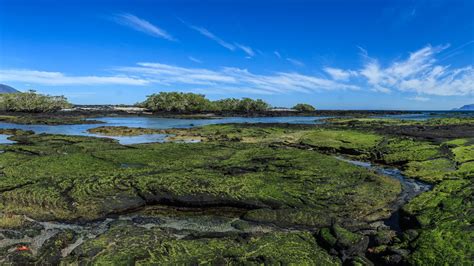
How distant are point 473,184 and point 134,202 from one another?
55.3ft

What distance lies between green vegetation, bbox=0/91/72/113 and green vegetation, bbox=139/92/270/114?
36.5 m

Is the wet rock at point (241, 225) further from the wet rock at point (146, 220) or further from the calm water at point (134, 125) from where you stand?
the calm water at point (134, 125)

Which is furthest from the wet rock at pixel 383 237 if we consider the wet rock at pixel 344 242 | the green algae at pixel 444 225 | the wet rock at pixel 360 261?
the wet rock at pixel 360 261

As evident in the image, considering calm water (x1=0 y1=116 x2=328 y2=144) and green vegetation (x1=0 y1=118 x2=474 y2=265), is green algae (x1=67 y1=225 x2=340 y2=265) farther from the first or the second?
calm water (x1=0 y1=116 x2=328 y2=144)

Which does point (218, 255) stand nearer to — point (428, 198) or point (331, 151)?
point (428, 198)

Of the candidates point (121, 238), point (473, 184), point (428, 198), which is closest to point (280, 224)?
point (121, 238)

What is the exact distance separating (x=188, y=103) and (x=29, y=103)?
174 feet

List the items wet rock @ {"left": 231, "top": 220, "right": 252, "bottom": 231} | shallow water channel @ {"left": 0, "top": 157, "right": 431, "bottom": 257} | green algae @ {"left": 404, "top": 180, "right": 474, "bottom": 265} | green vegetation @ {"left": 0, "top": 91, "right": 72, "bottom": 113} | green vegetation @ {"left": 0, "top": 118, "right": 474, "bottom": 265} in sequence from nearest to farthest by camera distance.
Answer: green algae @ {"left": 404, "top": 180, "right": 474, "bottom": 265} → green vegetation @ {"left": 0, "top": 118, "right": 474, "bottom": 265} → shallow water channel @ {"left": 0, "top": 157, "right": 431, "bottom": 257} → wet rock @ {"left": 231, "top": 220, "right": 252, "bottom": 231} → green vegetation @ {"left": 0, "top": 91, "right": 72, "bottom": 113}

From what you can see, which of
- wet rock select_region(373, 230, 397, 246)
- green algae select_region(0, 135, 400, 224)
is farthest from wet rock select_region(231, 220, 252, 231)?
wet rock select_region(373, 230, 397, 246)

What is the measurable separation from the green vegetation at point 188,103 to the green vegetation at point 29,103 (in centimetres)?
3648

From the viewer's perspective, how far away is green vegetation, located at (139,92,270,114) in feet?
436

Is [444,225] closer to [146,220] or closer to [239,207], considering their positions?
[239,207]

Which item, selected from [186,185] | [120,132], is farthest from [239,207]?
[120,132]

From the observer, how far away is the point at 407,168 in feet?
82.7
